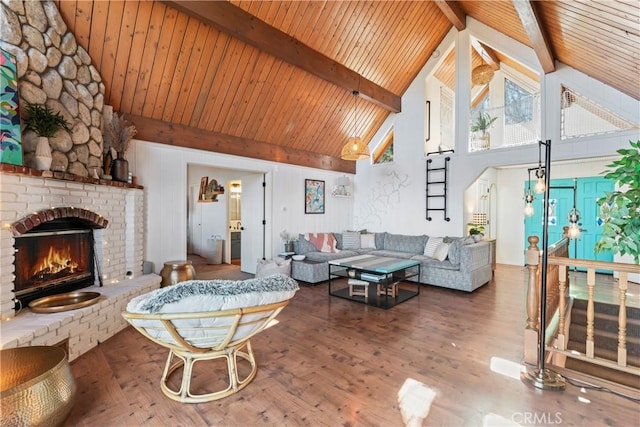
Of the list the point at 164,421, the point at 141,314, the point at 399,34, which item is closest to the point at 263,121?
the point at 399,34

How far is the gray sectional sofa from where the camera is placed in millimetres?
4746

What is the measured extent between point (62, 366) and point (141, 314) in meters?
0.53

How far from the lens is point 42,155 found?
106 inches

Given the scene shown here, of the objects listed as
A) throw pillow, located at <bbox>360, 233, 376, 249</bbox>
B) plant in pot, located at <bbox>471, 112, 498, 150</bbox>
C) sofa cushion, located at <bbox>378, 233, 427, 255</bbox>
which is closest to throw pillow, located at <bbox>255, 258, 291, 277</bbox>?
throw pillow, located at <bbox>360, 233, 376, 249</bbox>

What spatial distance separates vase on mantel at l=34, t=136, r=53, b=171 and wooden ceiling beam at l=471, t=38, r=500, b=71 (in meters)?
7.04

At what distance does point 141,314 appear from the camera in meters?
1.83

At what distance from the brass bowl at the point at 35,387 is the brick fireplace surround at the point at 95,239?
13.6 inches

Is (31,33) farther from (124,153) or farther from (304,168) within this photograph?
(304,168)

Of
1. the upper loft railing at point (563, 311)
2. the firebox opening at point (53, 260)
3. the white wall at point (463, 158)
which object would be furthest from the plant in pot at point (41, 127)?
the white wall at point (463, 158)

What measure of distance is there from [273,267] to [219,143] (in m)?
2.37

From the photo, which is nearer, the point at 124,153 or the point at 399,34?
the point at 124,153

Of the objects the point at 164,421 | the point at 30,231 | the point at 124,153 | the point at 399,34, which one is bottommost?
the point at 164,421

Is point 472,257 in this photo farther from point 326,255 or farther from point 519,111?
point 519,111

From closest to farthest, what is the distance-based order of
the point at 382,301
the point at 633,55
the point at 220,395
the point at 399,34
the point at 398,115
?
the point at 220,395 → the point at 633,55 → the point at 382,301 → the point at 399,34 → the point at 398,115
